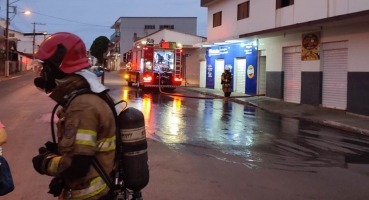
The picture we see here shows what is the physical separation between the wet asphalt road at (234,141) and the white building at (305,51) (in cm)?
353

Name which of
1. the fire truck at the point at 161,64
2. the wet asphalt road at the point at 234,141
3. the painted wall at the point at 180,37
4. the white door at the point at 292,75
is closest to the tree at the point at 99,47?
the painted wall at the point at 180,37

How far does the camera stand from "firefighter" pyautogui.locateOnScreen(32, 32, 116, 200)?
8.47 ft

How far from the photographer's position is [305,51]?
797 inches

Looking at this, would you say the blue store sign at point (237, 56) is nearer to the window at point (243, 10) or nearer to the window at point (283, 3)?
the window at point (243, 10)

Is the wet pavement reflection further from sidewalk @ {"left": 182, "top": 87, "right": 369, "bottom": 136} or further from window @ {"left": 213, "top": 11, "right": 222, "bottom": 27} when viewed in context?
window @ {"left": 213, "top": 11, "right": 222, "bottom": 27}

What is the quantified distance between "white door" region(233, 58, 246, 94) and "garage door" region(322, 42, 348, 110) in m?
9.06

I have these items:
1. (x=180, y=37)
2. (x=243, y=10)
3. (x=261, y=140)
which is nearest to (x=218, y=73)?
(x=243, y=10)

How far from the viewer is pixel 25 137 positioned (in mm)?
10242

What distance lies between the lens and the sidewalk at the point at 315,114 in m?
14.0

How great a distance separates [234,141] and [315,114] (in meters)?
7.76

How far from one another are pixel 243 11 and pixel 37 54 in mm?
25481

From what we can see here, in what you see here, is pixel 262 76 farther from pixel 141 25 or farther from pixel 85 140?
pixel 141 25

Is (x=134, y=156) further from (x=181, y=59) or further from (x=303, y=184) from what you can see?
(x=181, y=59)

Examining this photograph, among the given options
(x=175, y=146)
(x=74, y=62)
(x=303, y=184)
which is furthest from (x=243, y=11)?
(x=74, y=62)
